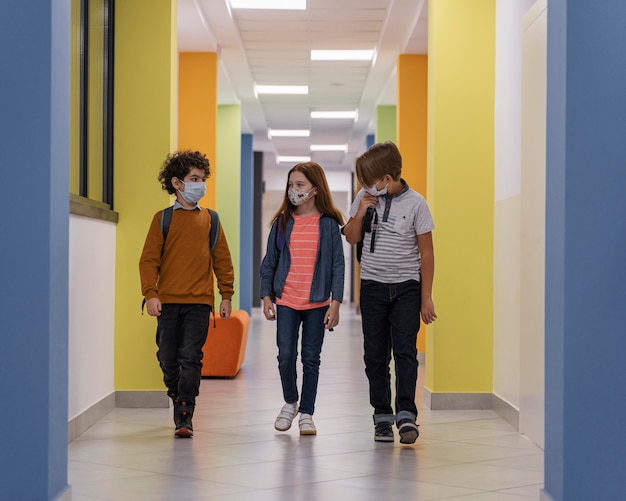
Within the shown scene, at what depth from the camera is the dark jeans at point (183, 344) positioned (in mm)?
4727

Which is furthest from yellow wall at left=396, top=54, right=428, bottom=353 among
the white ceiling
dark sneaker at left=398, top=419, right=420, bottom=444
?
dark sneaker at left=398, top=419, right=420, bottom=444

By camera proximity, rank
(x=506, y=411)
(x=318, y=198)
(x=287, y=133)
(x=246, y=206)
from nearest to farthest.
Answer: (x=318, y=198), (x=506, y=411), (x=246, y=206), (x=287, y=133)

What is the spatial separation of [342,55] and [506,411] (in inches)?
234

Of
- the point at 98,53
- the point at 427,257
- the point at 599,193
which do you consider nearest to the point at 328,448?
the point at 427,257

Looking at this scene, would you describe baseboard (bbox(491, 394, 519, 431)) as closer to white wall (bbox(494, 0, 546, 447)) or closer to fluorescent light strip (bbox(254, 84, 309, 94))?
white wall (bbox(494, 0, 546, 447))

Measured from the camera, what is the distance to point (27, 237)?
115 inches

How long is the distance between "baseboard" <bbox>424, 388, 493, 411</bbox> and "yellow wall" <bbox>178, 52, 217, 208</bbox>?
190 inches

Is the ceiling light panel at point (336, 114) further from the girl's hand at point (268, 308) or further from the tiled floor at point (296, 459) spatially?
the girl's hand at point (268, 308)

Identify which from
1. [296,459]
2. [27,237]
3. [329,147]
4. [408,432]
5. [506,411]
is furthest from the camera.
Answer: [329,147]

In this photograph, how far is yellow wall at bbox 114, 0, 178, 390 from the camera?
5797mm

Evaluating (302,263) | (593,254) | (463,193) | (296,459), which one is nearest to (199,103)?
(463,193)

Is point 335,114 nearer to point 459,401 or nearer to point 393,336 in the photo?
point 459,401

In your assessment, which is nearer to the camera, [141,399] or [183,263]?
[183,263]

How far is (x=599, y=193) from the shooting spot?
9.73ft
